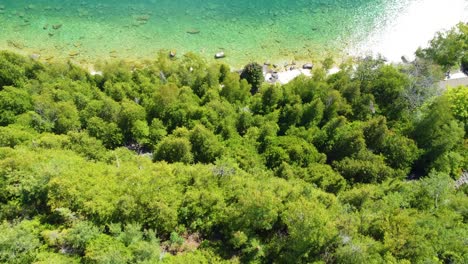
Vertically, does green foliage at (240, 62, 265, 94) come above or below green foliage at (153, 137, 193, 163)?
above

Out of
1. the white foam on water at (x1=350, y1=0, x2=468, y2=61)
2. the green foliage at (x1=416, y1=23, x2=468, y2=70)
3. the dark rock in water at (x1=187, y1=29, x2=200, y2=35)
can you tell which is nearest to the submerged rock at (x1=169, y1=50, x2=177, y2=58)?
the dark rock in water at (x1=187, y1=29, x2=200, y2=35)

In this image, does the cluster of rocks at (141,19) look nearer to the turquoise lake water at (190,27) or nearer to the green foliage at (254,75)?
the turquoise lake water at (190,27)

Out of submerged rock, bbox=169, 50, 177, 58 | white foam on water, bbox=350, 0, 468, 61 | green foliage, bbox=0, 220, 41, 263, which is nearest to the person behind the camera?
green foliage, bbox=0, 220, 41, 263

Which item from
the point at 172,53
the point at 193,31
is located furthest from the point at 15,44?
the point at 193,31

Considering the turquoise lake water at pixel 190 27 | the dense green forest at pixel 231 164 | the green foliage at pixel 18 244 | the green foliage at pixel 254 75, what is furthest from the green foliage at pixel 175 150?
the turquoise lake water at pixel 190 27

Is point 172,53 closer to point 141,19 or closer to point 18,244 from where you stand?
point 141,19

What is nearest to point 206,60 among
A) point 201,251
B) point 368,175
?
point 368,175

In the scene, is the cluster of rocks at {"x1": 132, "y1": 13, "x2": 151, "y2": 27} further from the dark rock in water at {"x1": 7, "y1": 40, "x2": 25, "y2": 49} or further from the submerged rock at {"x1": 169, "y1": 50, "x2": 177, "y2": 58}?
the dark rock in water at {"x1": 7, "y1": 40, "x2": 25, "y2": 49}
